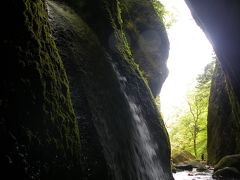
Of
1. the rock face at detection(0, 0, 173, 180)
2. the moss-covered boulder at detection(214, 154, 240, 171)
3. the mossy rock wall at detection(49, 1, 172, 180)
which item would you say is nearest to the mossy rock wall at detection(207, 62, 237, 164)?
the moss-covered boulder at detection(214, 154, 240, 171)

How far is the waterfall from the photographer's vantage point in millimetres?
4462

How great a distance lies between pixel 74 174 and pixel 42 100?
0.71 m

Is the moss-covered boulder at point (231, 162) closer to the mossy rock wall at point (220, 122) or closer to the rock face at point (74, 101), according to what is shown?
the mossy rock wall at point (220, 122)

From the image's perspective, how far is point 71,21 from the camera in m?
5.07

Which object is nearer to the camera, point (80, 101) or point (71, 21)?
point (80, 101)


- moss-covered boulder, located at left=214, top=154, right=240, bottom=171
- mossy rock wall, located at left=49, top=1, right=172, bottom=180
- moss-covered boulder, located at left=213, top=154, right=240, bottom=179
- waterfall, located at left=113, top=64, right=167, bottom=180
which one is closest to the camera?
mossy rock wall, located at left=49, top=1, right=172, bottom=180

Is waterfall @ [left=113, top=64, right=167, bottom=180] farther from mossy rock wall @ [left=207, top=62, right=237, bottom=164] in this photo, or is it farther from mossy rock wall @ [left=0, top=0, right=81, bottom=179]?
mossy rock wall @ [left=207, top=62, right=237, bottom=164]

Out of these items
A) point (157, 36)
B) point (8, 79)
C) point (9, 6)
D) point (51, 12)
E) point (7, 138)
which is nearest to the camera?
point (7, 138)

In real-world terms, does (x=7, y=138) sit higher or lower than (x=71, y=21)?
lower

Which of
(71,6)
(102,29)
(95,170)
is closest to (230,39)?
(102,29)

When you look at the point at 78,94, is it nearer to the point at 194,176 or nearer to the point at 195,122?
the point at 194,176


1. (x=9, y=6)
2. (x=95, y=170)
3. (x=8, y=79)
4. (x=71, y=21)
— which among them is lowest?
(x=95, y=170)

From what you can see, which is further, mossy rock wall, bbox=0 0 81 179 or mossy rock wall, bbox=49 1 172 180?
mossy rock wall, bbox=49 1 172 180

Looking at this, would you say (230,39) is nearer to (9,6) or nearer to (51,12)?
(51,12)
